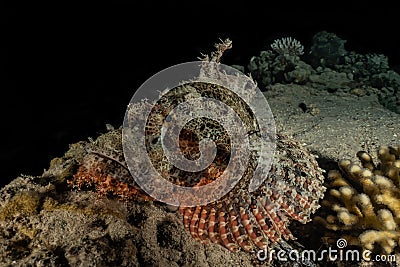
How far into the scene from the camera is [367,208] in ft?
8.98

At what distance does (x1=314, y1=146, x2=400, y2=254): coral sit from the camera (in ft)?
8.53

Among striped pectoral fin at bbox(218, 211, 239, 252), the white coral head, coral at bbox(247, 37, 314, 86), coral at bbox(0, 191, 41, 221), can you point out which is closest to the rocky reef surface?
coral at bbox(0, 191, 41, 221)

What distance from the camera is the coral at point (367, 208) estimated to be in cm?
260

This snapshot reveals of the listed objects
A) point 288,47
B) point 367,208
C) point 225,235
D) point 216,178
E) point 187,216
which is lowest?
point 225,235

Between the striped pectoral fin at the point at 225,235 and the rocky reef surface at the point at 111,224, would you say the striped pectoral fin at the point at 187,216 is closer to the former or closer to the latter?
the rocky reef surface at the point at 111,224

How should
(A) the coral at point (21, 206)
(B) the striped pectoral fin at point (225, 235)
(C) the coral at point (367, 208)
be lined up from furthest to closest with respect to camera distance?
(C) the coral at point (367, 208), (B) the striped pectoral fin at point (225, 235), (A) the coral at point (21, 206)

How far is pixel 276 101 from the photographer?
5.69 m

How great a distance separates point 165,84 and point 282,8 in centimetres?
1633

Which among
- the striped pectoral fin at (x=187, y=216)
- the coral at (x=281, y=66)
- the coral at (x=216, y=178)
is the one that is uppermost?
the coral at (x=281, y=66)

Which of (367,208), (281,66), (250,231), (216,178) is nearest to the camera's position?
(250,231)

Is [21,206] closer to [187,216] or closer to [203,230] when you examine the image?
[187,216]

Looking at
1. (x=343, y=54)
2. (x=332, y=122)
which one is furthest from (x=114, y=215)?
(x=343, y=54)

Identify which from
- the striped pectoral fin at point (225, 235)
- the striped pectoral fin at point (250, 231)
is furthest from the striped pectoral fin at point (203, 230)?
the striped pectoral fin at point (250, 231)

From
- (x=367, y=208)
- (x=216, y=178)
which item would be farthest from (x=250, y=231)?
(x=367, y=208)
